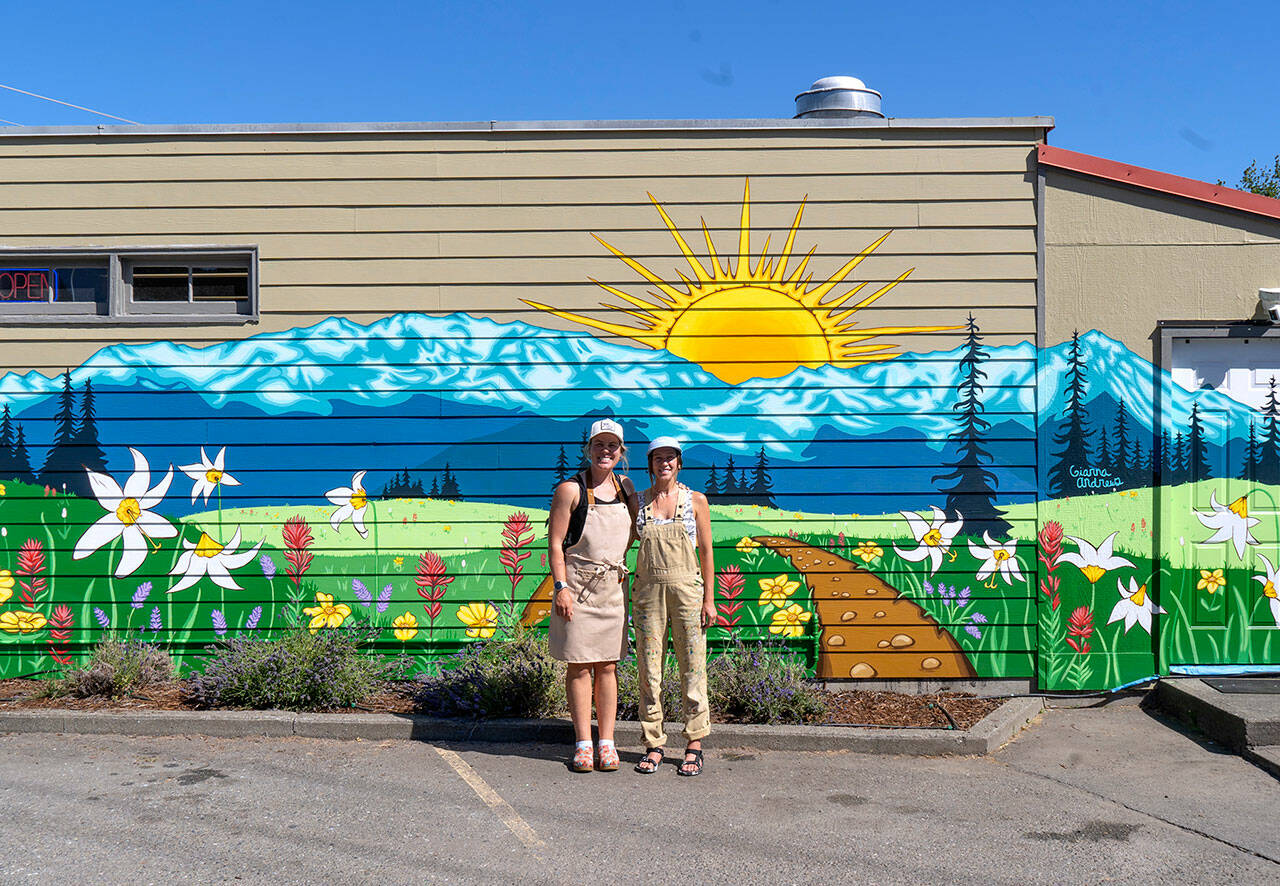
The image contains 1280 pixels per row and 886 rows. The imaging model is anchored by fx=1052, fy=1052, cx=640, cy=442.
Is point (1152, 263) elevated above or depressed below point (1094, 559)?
above

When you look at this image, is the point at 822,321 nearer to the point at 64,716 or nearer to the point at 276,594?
the point at 276,594

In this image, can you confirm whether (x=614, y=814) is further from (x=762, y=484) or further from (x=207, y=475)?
(x=207, y=475)

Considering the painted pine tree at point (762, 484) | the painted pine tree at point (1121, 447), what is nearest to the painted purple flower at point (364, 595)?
the painted pine tree at point (762, 484)

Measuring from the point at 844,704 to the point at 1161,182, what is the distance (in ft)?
13.3

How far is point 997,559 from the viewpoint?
7.05 meters

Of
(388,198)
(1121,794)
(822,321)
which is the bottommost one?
(1121,794)

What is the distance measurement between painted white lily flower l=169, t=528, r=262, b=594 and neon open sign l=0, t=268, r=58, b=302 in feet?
6.66

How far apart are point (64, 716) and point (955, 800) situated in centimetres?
512

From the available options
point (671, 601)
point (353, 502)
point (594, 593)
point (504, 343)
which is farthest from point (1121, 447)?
point (353, 502)

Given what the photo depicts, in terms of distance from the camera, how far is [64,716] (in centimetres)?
629

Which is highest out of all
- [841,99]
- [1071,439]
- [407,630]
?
[841,99]

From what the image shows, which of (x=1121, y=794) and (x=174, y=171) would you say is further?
(x=174, y=171)

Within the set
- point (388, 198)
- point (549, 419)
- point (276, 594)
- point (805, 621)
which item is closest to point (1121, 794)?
point (805, 621)
